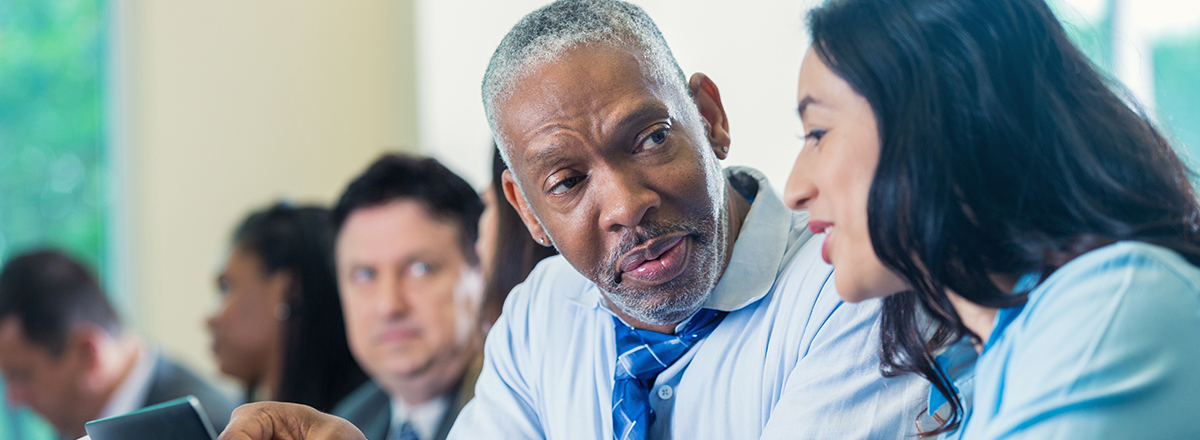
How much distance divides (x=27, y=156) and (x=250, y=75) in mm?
1007

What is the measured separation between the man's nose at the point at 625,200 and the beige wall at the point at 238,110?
2.66 m

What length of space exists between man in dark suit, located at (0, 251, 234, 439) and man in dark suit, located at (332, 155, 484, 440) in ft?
2.75

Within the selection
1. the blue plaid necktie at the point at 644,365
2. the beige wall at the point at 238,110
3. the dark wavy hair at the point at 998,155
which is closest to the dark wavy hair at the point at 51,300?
the beige wall at the point at 238,110

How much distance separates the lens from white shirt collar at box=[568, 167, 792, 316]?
1056 mm

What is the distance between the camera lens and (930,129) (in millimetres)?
722

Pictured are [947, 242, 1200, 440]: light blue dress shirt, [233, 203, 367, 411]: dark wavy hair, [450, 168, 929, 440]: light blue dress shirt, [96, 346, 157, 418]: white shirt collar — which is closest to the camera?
[947, 242, 1200, 440]: light blue dress shirt

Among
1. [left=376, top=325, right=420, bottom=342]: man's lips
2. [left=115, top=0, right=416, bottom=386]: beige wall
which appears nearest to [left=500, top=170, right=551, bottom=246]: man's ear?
[left=376, top=325, right=420, bottom=342]: man's lips

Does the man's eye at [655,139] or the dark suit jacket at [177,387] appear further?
the dark suit jacket at [177,387]

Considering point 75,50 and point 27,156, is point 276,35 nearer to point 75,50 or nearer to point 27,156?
point 75,50

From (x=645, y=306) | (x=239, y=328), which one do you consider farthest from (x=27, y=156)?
(x=645, y=306)

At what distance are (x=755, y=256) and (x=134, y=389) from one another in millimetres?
2012

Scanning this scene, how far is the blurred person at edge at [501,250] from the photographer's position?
1.42 m

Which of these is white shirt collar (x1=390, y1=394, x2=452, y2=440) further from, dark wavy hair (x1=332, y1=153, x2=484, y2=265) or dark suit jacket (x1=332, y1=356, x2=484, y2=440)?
dark wavy hair (x1=332, y1=153, x2=484, y2=265)

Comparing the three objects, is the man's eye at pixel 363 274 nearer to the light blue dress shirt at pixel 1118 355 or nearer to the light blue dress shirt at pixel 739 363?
the light blue dress shirt at pixel 739 363
